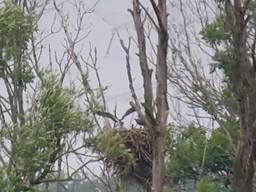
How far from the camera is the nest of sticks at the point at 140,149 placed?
2998 mm

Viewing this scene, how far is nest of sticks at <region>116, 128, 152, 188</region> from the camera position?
Result: 3.00 meters

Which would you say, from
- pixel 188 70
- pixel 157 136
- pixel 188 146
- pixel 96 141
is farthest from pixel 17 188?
pixel 188 70

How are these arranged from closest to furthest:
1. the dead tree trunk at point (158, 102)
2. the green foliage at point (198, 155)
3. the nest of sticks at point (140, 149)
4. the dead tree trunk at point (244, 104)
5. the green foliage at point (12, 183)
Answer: the dead tree trunk at point (158, 102) < the dead tree trunk at point (244, 104) < the green foliage at point (12, 183) < the nest of sticks at point (140, 149) < the green foliage at point (198, 155)

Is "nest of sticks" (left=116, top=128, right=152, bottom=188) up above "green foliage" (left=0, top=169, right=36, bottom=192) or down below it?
above

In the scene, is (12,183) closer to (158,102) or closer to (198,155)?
(158,102)

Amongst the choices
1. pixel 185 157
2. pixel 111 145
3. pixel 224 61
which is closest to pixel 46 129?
pixel 111 145

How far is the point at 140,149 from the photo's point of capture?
3.00 metres

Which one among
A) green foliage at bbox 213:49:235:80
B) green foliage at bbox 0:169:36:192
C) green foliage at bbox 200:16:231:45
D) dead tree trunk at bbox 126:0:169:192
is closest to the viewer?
dead tree trunk at bbox 126:0:169:192

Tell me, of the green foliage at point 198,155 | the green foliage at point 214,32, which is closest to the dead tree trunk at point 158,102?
the green foliage at point 198,155

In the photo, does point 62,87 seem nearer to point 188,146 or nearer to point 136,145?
point 136,145

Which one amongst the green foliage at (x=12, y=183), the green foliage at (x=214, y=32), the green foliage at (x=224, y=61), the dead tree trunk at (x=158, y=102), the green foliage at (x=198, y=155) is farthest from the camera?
the green foliage at (x=214, y=32)

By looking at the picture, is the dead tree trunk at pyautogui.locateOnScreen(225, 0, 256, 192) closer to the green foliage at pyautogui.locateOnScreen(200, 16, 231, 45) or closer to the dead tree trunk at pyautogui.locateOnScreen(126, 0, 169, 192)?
the dead tree trunk at pyautogui.locateOnScreen(126, 0, 169, 192)

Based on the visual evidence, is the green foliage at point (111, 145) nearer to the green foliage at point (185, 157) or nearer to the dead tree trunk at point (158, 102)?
the green foliage at point (185, 157)

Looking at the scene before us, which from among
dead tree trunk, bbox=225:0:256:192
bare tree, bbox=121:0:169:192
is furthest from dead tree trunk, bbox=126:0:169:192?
dead tree trunk, bbox=225:0:256:192
